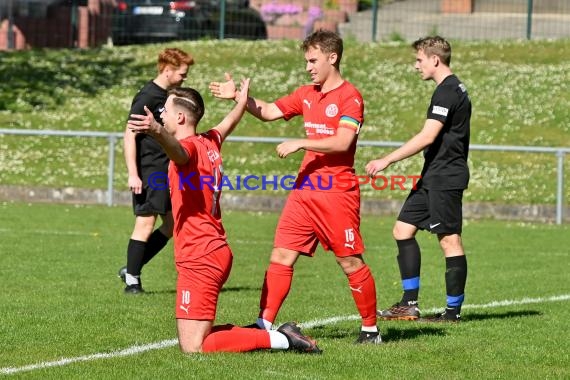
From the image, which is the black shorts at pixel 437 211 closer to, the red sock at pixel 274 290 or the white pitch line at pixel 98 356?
the red sock at pixel 274 290

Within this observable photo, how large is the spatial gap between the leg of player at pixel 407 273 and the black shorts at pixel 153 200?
2.20 m

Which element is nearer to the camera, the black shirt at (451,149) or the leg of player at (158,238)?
the black shirt at (451,149)

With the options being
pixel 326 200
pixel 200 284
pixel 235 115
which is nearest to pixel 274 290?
pixel 326 200

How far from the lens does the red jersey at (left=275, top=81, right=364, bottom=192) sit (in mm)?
8312

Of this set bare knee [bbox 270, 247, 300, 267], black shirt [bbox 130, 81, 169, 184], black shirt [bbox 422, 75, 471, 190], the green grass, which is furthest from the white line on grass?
the green grass

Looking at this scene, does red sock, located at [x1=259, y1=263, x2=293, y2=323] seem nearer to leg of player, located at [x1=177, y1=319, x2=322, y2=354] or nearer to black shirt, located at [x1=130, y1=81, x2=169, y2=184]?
leg of player, located at [x1=177, y1=319, x2=322, y2=354]

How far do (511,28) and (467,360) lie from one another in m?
25.3

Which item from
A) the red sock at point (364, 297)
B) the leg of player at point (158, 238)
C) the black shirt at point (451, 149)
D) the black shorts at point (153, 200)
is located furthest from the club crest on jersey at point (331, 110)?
the leg of player at point (158, 238)

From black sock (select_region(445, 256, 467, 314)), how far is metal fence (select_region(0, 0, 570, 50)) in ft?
71.4

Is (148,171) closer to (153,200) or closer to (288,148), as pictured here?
(153,200)

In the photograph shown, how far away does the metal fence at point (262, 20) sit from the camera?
31844 mm

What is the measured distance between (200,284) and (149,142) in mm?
3757

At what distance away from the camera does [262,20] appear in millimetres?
32938

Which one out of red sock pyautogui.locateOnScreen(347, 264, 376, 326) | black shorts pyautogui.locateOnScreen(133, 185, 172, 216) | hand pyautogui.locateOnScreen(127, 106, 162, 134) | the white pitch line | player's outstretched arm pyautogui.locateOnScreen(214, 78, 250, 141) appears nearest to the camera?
hand pyautogui.locateOnScreen(127, 106, 162, 134)
